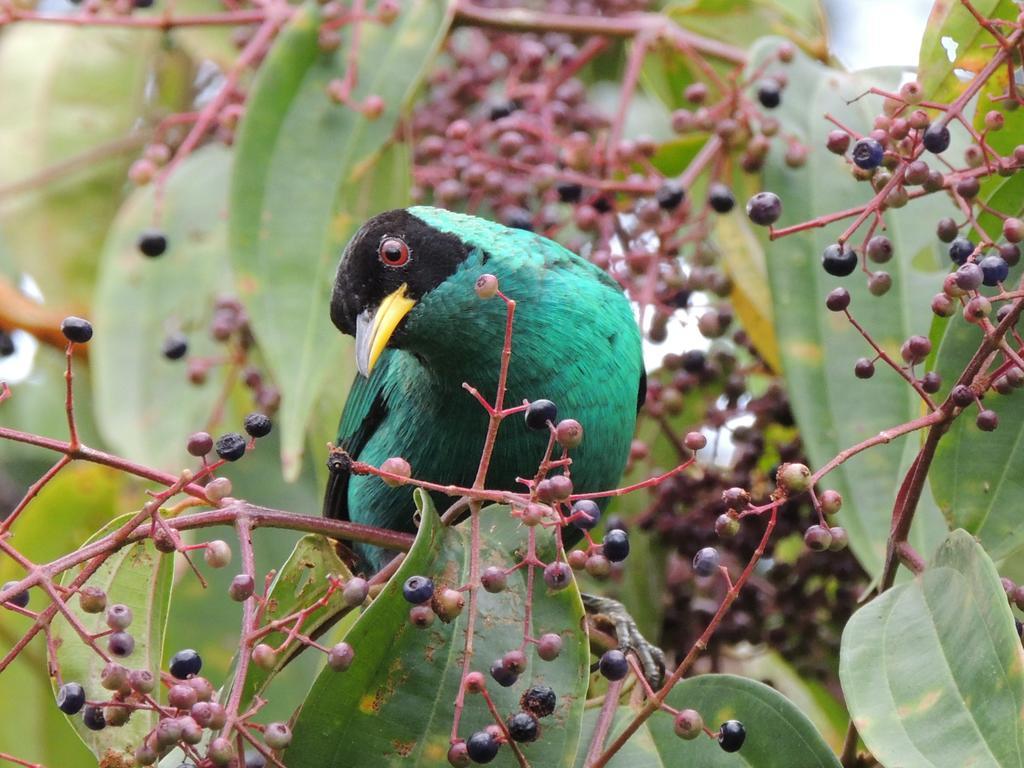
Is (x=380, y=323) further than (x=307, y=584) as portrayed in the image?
Yes

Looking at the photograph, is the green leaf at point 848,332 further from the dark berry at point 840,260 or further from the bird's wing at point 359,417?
the bird's wing at point 359,417

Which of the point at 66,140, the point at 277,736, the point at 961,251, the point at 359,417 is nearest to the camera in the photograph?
the point at 277,736

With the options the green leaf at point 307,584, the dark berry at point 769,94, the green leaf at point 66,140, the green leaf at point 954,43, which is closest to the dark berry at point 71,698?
the green leaf at point 307,584

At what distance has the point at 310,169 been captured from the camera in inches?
140

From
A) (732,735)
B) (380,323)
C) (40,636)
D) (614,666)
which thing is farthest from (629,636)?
(40,636)

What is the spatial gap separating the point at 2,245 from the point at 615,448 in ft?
9.12

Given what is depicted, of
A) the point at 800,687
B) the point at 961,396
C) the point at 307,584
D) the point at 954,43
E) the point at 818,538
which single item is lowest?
the point at 800,687

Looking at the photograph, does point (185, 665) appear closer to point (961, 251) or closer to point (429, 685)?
point (429, 685)

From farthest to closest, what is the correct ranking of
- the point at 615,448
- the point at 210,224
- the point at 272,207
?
1. the point at 210,224
2. the point at 272,207
3. the point at 615,448

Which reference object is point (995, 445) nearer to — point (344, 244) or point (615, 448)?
point (615, 448)

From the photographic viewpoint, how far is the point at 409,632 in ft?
7.13

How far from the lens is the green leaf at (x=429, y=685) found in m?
2.15

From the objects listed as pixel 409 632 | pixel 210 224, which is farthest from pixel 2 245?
pixel 409 632

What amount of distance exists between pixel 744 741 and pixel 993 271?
0.83 metres
